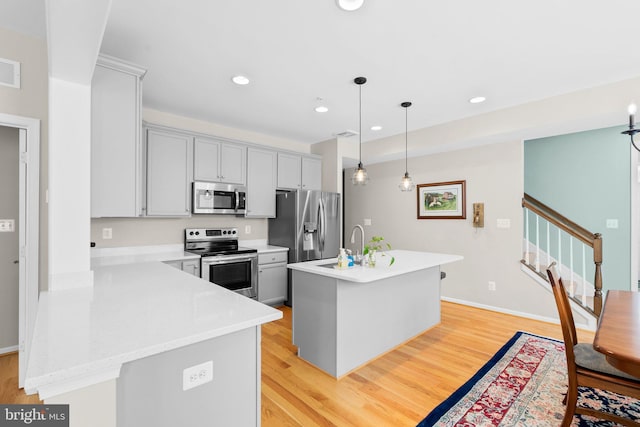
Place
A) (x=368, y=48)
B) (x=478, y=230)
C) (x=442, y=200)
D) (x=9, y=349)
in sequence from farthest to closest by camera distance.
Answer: (x=442, y=200)
(x=478, y=230)
(x=9, y=349)
(x=368, y=48)

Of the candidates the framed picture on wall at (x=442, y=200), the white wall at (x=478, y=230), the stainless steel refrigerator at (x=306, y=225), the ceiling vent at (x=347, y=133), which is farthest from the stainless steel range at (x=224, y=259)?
the framed picture on wall at (x=442, y=200)

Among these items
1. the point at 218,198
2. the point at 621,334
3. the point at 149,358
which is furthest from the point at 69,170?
the point at 621,334

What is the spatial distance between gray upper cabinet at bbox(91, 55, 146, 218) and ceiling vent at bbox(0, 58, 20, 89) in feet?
2.26

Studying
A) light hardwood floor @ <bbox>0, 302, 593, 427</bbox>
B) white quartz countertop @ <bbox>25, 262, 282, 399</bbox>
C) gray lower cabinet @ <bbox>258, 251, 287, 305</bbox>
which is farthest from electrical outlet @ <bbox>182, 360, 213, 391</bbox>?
gray lower cabinet @ <bbox>258, 251, 287, 305</bbox>

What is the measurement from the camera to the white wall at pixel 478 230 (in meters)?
3.80

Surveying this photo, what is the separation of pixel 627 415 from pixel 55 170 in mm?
3683

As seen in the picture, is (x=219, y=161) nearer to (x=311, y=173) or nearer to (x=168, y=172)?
(x=168, y=172)

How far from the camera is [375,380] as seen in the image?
7.66 feet

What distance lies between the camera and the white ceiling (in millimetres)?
1898

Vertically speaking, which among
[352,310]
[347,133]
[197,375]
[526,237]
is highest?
[347,133]

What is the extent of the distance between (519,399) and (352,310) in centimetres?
129

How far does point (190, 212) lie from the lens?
12.1 ft

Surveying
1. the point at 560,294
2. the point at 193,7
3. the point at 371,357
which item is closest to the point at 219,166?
the point at 193,7

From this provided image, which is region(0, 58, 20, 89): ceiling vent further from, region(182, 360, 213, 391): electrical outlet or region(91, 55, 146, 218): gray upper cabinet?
region(182, 360, 213, 391): electrical outlet
